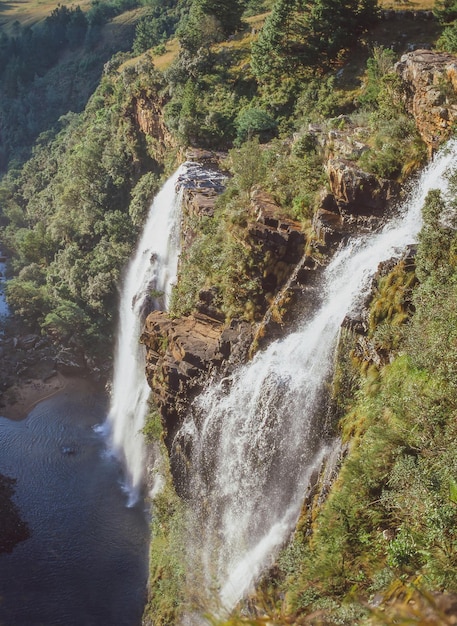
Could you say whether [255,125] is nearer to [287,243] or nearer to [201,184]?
[201,184]

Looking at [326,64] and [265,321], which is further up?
[326,64]

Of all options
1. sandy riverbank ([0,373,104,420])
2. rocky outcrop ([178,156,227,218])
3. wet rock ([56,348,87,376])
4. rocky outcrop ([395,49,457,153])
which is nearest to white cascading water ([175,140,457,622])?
rocky outcrop ([395,49,457,153])

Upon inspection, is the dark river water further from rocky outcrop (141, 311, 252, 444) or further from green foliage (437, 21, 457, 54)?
green foliage (437, 21, 457, 54)

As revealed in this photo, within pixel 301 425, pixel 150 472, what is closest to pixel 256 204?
pixel 301 425

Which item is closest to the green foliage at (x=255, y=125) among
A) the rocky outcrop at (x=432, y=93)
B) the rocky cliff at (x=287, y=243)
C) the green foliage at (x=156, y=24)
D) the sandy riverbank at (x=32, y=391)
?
the rocky cliff at (x=287, y=243)

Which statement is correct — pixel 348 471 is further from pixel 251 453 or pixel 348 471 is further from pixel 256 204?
pixel 256 204

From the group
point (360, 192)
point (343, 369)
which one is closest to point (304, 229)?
point (360, 192)
